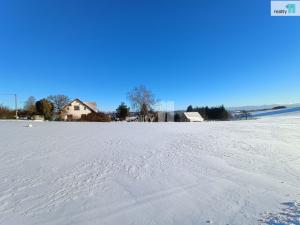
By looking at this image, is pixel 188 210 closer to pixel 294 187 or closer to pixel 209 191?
pixel 209 191

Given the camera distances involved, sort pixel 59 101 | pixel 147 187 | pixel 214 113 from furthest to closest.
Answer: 1. pixel 214 113
2. pixel 59 101
3. pixel 147 187

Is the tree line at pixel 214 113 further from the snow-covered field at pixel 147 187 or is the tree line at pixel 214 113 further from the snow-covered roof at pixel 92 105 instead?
the snow-covered field at pixel 147 187

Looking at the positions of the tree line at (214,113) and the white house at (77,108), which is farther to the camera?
the tree line at (214,113)

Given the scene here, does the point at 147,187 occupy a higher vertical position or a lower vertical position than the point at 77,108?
lower

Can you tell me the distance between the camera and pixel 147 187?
3.63 metres

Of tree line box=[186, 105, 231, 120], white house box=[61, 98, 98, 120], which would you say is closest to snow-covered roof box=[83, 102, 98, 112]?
white house box=[61, 98, 98, 120]

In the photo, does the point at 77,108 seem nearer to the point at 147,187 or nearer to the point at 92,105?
the point at 92,105

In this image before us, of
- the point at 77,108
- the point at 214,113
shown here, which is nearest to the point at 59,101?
the point at 77,108

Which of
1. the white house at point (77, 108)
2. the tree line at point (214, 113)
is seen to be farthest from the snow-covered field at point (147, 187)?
the tree line at point (214, 113)

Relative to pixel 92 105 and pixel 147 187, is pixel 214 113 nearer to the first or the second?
pixel 92 105

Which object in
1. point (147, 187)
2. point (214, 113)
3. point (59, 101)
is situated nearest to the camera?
point (147, 187)

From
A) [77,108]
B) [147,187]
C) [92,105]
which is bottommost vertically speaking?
[147,187]

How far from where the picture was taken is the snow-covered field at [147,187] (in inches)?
106

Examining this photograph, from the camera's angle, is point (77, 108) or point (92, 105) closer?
point (77, 108)
